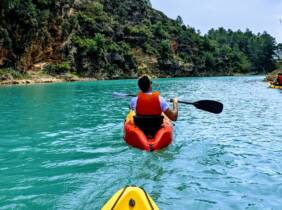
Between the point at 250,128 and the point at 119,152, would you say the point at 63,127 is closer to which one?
the point at 119,152

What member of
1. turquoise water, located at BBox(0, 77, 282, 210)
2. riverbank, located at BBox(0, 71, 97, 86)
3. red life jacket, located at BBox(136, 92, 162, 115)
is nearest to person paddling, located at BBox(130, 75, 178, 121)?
red life jacket, located at BBox(136, 92, 162, 115)

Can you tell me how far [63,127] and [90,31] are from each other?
6345 centimetres

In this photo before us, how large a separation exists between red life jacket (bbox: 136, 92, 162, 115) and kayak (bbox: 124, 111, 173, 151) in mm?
431

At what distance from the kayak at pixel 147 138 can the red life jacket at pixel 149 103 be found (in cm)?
43

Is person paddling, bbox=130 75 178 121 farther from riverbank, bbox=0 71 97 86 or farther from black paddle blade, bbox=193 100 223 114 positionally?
riverbank, bbox=0 71 97 86

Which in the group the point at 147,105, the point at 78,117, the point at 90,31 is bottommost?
the point at 78,117

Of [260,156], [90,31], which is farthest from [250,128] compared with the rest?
[90,31]

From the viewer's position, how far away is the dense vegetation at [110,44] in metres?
50.2

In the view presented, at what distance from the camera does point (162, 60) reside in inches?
3339

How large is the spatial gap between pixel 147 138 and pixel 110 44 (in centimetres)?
6640

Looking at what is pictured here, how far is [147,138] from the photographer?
25.9 ft

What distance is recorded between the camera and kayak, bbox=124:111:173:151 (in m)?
7.58

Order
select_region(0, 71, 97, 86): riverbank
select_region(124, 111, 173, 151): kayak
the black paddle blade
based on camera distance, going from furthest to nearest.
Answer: select_region(0, 71, 97, 86): riverbank → the black paddle blade → select_region(124, 111, 173, 151): kayak

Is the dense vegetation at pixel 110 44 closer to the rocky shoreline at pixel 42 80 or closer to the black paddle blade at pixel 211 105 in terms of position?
the rocky shoreline at pixel 42 80
